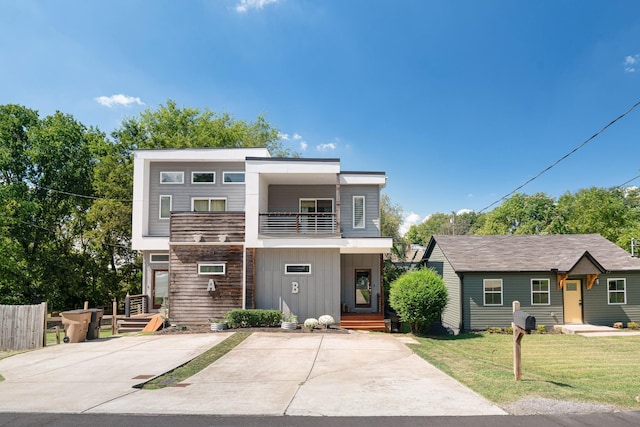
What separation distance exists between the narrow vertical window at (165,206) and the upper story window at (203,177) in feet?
5.33

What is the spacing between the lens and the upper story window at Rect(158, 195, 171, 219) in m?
19.9

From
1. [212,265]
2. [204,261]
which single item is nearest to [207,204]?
[204,261]

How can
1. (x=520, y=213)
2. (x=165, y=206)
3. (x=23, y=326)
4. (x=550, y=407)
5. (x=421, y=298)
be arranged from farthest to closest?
(x=520, y=213) < (x=165, y=206) < (x=421, y=298) < (x=23, y=326) < (x=550, y=407)

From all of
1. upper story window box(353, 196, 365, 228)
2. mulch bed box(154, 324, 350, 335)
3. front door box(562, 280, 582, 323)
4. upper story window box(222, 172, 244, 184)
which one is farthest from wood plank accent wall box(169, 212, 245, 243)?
front door box(562, 280, 582, 323)

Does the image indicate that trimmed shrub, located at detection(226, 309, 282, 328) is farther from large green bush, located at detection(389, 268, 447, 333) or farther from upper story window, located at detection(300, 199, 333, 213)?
upper story window, located at detection(300, 199, 333, 213)

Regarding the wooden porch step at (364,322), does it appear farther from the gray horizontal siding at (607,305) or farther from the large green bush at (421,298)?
the gray horizontal siding at (607,305)

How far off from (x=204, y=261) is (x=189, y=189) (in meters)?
5.06

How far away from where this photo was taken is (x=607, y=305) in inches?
716

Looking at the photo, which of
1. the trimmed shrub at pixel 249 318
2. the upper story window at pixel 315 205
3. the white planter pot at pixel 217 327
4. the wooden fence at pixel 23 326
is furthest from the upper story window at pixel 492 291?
the wooden fence at pixel 23 326

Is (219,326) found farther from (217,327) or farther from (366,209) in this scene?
(366,209)

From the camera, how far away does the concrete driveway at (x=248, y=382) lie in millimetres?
6297

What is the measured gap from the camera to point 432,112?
27219 millimetres

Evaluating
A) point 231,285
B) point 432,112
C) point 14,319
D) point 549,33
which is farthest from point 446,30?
point 14,319

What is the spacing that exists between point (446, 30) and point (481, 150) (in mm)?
14354
